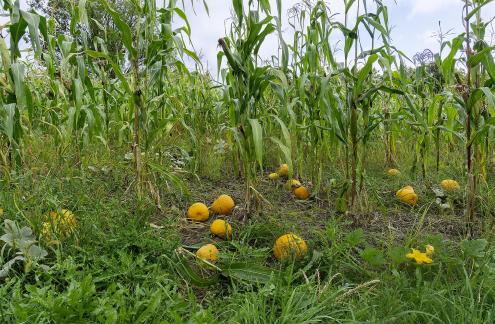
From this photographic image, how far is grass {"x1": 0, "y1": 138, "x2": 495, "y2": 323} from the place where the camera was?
4.31 ft

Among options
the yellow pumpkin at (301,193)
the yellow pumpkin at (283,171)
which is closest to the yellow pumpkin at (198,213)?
the yellow pumpkin at (301,193)

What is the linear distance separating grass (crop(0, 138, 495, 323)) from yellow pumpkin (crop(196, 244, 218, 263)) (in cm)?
7

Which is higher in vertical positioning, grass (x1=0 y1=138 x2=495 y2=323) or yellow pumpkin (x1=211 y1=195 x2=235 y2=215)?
yellow pumpkin (x1=211 y1=195 x2=235 y2=215)

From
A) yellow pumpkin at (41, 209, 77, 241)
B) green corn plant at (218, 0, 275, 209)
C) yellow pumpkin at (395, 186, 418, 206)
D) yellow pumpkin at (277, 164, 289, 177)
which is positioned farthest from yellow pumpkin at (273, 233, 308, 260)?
yellow pumpkin at (277, 164, 289, 177)

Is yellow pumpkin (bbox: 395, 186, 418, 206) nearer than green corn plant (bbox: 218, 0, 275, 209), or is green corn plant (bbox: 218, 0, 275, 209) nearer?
green corn plant (bbox: 218, 0, 275, 209)

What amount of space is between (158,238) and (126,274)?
0.32 m

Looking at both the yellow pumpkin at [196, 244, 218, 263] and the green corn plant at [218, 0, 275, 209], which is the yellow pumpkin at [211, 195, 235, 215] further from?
the yellow pumpkin at [196, 244, 218, 263]

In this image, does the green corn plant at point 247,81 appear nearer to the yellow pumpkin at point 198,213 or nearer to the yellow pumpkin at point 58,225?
the yellow pumpkin at point 198,213

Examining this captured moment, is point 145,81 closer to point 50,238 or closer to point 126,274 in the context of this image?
point 50,238

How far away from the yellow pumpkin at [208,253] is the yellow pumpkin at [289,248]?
30cm

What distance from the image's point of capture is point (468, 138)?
2.11m

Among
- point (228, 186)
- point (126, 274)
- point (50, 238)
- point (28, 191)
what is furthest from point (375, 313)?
point (228, 186)

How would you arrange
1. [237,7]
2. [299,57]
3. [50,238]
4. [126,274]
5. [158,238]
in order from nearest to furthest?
[126,274], [50,238], [158,238], [237,7], [299,57]

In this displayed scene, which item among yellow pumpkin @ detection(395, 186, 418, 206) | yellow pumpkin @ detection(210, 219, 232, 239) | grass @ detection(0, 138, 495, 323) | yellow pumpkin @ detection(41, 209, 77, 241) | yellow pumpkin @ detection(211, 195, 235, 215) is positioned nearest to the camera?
grass @ detection(0, 138, 495, 323)
